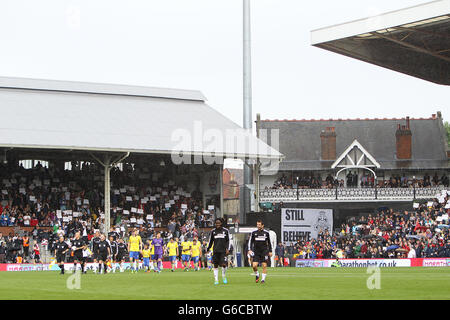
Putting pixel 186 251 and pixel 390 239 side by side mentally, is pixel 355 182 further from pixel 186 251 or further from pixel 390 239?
pixel 186 251

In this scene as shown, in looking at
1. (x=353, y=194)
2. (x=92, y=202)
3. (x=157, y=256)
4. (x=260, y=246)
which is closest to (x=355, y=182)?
(x=353, y=194)

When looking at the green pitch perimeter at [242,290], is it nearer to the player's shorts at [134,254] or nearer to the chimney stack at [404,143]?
the player's shorts at [134,254]

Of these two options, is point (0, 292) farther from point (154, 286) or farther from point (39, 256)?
point (39, 256)

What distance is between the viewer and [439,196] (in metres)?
50.0

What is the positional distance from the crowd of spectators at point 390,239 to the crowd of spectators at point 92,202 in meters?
6.99

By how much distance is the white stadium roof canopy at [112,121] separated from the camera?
45.2 metres

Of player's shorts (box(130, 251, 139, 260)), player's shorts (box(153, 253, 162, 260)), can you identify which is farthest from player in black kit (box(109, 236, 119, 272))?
player's shorts (box(153, 253, 162, 260))

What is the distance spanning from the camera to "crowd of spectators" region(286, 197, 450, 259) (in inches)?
1663

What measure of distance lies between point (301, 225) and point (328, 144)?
2231 cm

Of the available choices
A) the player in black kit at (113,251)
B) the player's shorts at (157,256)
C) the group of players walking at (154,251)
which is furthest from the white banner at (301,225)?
the player in black kit at (113,251)

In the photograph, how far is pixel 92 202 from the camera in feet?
165
